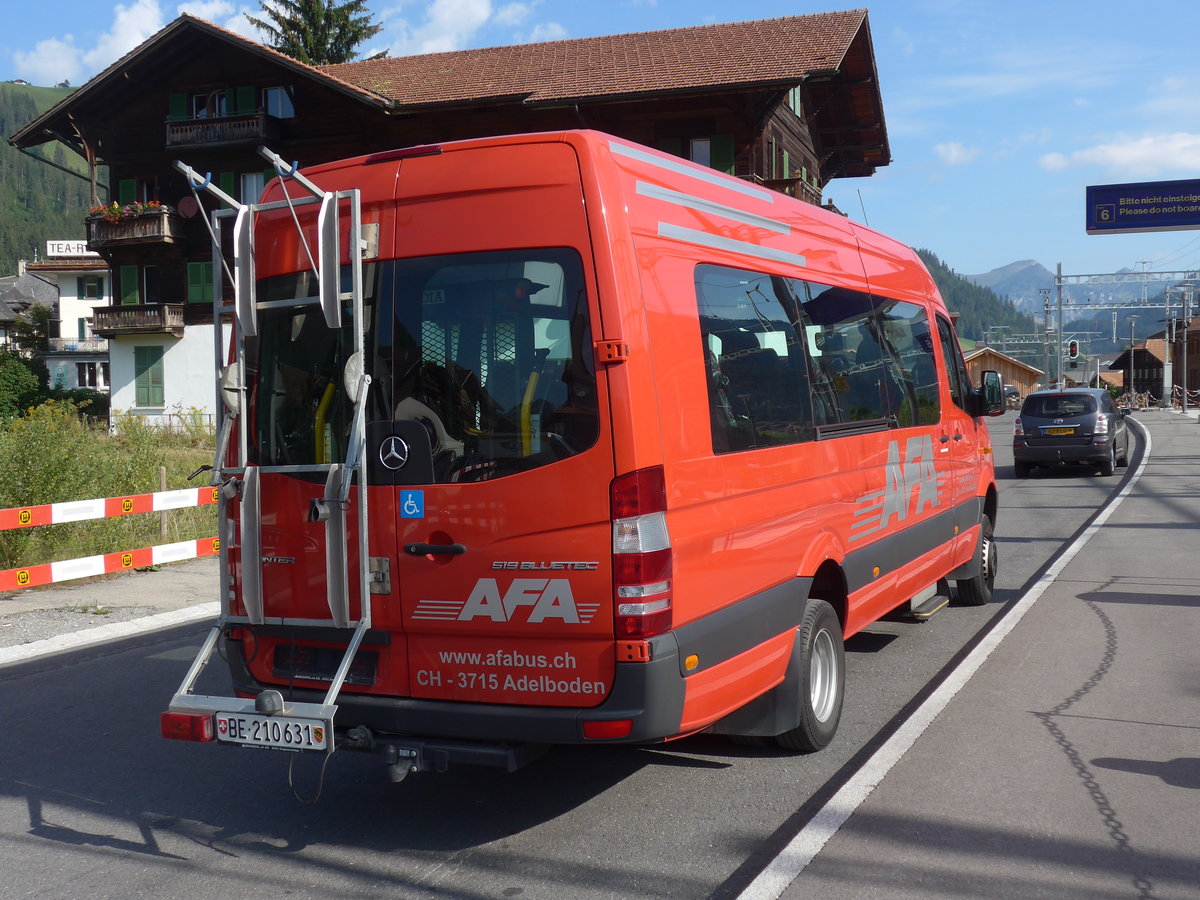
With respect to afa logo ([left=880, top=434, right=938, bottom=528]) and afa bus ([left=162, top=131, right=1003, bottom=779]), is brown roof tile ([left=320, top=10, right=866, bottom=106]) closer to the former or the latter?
afa logo ([left=880, top=434, right=938, bottom=528])

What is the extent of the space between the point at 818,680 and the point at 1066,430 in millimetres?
18554

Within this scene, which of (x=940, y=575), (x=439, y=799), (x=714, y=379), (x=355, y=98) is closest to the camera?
(x=714, y=379)

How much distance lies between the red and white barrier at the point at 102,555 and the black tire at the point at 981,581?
6.08m

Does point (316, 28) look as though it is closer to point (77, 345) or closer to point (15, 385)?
point (15, 385)

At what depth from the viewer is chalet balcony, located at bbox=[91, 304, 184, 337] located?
41.0 metres

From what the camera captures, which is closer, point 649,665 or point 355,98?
point 649,665

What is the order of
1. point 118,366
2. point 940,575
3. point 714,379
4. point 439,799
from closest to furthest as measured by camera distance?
point 714,379
point 439,799
point 940,575
point 118,366

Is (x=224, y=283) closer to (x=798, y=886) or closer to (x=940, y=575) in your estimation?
(x=798, y=886)

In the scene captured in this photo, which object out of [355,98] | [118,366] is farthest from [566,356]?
[118,366]

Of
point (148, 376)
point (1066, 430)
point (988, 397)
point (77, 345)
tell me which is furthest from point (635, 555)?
point (77, 345)

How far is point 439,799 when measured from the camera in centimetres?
507

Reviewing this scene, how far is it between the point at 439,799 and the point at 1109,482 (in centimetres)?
1939

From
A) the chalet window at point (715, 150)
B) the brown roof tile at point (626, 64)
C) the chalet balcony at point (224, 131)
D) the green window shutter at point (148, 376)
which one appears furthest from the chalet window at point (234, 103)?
the chalet window at point (715, 150)

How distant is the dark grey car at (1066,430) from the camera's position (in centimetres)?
2216
